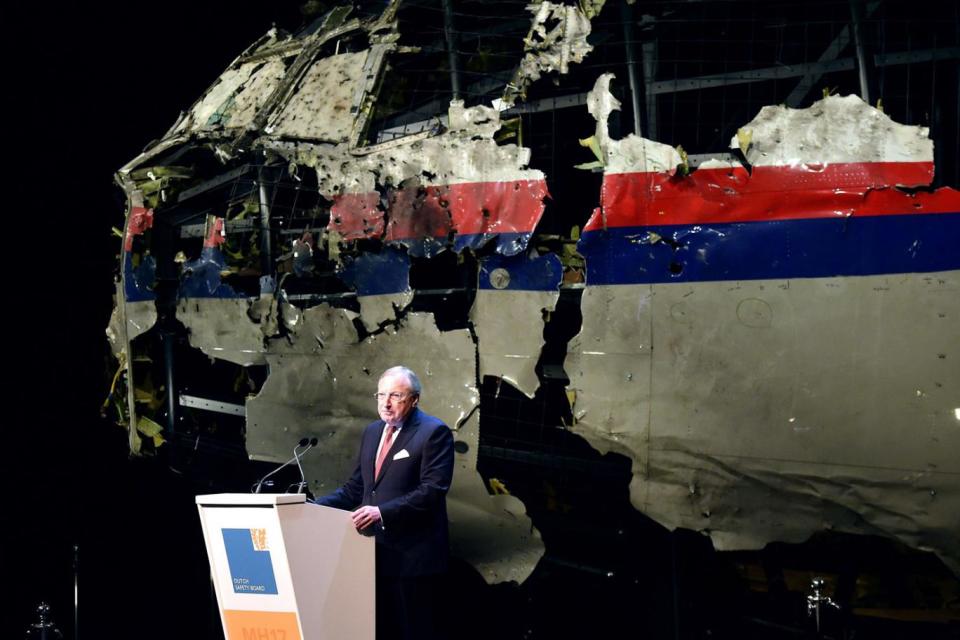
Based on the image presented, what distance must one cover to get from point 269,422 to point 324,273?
0.78 meters

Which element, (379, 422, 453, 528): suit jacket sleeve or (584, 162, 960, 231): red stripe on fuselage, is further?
(584, 162, 960, 231): red stripe on fuselage

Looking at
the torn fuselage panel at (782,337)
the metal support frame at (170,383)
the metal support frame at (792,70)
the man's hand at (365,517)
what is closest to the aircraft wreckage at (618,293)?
the torn fuselage panel at (782,337)

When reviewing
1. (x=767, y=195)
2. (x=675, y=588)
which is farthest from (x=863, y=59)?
(x=675, y=588)

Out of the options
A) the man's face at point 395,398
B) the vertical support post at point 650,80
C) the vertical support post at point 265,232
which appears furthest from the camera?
the vertical support post at point 265,232

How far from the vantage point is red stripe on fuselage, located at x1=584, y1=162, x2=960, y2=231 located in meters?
3.89

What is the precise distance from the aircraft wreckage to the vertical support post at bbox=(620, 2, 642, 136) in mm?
96

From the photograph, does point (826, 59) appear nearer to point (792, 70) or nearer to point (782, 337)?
point (792, 70)

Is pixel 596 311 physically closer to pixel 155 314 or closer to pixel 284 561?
pixel 284 561

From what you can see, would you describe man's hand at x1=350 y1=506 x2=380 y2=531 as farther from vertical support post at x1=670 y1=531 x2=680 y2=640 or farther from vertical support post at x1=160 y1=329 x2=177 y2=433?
vertical support post at x1=160 y1=329 x2=177 y2=433

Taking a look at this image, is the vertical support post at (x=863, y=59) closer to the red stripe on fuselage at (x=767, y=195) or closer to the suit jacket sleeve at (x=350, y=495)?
the red stripe on fuselage at (x=767, y=195)

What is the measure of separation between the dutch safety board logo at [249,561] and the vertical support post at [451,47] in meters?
2.07

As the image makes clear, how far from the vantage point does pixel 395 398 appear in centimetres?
397

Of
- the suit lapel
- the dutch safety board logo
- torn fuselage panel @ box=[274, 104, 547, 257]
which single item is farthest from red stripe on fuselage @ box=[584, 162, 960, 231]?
the dutch safety board logo

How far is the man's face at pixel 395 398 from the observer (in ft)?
13.0
